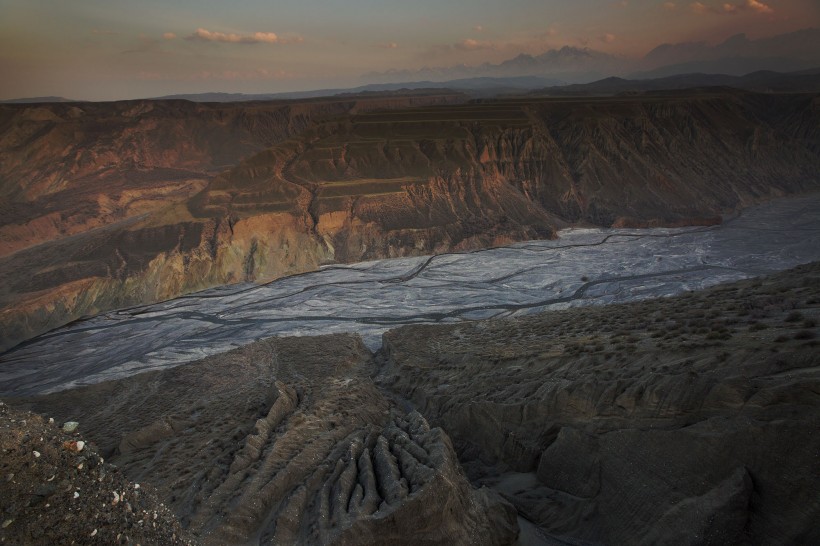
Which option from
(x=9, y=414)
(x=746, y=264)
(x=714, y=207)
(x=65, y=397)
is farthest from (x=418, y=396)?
(x=714, y=207)

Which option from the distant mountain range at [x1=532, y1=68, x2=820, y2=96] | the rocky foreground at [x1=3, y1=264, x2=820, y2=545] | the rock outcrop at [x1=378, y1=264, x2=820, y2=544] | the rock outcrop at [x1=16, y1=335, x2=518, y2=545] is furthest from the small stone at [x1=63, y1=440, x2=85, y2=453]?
the distant mountain range at [x1=532, y1=68, x2=820, y2=96]

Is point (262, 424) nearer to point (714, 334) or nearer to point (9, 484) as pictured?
point (9, 484)

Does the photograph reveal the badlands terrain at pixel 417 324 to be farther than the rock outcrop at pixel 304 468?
No

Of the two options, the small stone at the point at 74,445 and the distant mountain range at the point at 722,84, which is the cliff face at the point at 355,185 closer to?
the small stone at the point at 74,445

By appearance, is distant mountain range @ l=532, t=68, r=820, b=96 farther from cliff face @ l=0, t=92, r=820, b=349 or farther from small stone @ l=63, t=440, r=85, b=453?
small stone @ l=63, t=440, r=85, b=453

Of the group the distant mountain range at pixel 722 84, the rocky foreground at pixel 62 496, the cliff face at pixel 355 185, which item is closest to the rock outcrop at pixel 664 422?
the rocky foreground at pixel 62 496

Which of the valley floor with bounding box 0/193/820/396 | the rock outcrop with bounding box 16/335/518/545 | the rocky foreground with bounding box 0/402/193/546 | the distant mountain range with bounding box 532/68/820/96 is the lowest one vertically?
the valley floor with bounding box 0/193/820/396
